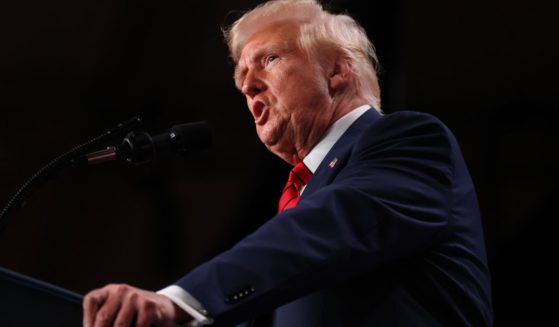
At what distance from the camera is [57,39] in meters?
3.41

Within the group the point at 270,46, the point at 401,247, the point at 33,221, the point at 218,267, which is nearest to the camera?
the point at 218,267

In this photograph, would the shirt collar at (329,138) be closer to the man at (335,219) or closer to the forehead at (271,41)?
the man at (335,219)

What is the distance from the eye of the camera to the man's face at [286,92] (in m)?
1.72

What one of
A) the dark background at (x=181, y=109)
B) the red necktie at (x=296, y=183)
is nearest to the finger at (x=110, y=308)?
the red necktie at (x=296, y=183)

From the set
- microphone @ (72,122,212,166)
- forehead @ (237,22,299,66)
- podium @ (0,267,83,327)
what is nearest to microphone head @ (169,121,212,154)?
microphone @ (72,122,212,166)

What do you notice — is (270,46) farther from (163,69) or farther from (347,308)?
(163,69)

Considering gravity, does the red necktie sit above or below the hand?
below

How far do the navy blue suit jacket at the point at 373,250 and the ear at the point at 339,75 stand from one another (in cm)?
26

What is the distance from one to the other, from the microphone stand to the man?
0.35 m

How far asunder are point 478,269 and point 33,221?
241 cm

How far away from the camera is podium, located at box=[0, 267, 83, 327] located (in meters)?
1.03

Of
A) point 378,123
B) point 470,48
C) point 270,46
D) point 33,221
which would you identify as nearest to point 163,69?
point 33,221

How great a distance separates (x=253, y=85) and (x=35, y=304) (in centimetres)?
86

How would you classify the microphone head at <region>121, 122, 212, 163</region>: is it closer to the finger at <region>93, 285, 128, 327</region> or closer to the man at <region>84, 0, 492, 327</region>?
the man at <region>84, 0, 492, 327</region>
